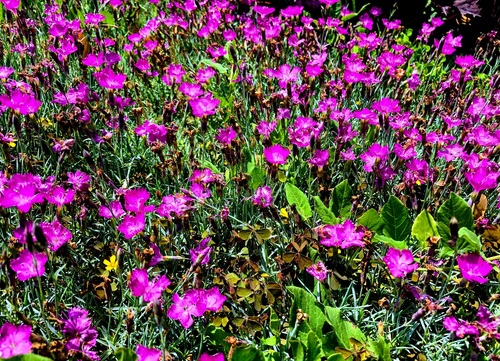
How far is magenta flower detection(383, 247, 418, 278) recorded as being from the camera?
163cm

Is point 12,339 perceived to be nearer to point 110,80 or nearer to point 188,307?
point 188,307

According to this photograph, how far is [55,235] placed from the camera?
1.71 m

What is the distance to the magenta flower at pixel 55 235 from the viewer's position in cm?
169

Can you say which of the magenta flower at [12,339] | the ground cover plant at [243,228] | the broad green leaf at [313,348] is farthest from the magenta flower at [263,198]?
the magenta flower at [12,339]

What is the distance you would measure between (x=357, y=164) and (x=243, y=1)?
5.79 feet

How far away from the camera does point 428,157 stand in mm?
2316

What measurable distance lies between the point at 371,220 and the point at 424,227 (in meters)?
0.20

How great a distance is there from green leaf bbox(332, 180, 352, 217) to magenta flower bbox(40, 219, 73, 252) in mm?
1008

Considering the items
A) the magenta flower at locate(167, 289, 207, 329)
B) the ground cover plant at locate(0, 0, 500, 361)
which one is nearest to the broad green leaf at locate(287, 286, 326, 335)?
the ground cover plant at locate(0, 0, 500, 361)

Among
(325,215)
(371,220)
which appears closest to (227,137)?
(325,215)

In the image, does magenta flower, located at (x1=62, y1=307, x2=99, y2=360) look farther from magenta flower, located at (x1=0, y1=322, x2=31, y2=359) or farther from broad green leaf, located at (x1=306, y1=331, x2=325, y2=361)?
broad green leaf, located at (x1=306, y1=331, x2=325, y2=361)

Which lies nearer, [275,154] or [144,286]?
[144,286]

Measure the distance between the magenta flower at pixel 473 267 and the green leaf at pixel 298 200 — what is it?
0.62m

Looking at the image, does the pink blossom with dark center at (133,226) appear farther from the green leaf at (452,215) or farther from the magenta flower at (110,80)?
the green leaf at (452,215)
